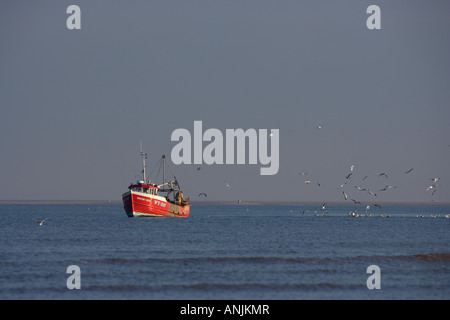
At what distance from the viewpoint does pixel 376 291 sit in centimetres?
3114

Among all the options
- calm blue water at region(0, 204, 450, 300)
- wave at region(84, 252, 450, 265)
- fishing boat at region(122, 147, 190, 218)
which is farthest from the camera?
fishing boat at region(122, 147, 190, 218)

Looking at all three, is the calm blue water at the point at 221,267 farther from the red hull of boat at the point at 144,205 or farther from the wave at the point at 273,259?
the red hull of boat at the point at 144,205

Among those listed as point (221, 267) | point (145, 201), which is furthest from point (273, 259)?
point (145, 201)

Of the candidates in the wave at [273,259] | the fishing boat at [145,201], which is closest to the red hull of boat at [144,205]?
the fishing boat at [145,201]

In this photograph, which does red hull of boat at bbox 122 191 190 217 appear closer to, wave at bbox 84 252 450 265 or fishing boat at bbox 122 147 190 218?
fishing boat at bbox 122 147 190 218

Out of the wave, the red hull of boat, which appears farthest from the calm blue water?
the red hull of boat

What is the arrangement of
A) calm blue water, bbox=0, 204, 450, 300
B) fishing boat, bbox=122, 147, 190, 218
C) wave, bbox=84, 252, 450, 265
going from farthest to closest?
fishing boat, bbox=122, 147, 190, 218
wave, bbox=84, 252, 450, 265
calm blue water, bbox=0, 204, 450, 300

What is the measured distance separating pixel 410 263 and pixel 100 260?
62.4 ft

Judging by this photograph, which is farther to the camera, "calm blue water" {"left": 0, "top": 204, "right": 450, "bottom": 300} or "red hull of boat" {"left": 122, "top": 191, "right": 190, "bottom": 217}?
"red hull of boat" {"left": 122, "top": 191, "right": 190, "bottom": 217}

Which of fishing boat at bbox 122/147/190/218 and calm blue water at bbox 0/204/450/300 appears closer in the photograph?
calm blue water at bbox 0/204/450/300

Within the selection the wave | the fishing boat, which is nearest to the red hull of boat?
the fishing boat

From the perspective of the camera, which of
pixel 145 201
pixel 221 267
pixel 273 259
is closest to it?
pixel 221 267

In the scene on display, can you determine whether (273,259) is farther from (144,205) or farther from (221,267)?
(144,205)
